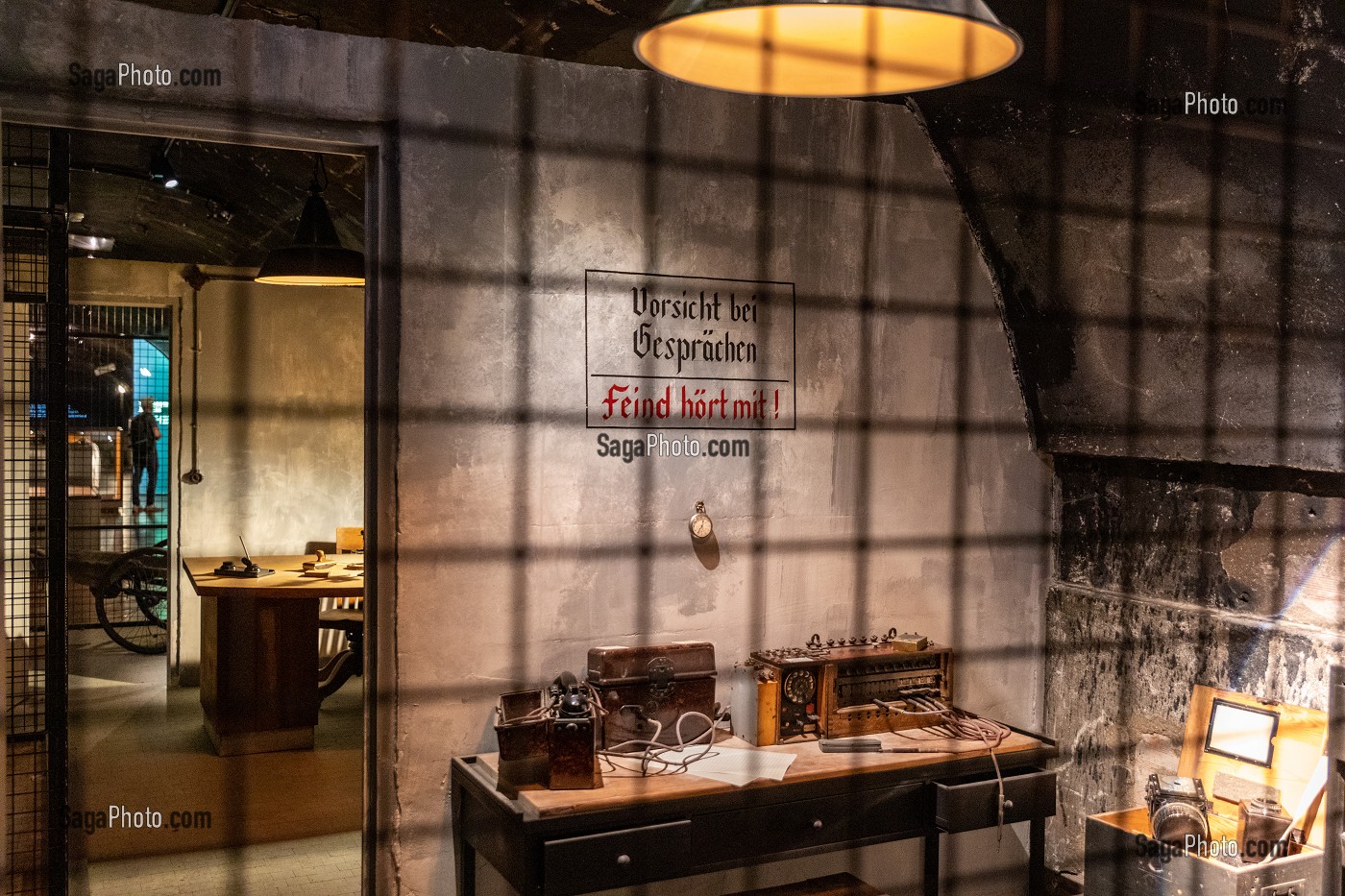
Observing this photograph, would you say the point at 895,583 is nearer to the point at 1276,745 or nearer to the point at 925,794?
the point at 925,794

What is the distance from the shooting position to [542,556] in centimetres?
375

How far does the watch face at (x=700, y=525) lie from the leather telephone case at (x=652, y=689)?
41 cm

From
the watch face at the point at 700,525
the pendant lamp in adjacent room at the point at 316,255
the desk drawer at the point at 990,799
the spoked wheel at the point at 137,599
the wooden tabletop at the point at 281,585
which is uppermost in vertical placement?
the pendant lamp in adjacent room at the point at 316,255

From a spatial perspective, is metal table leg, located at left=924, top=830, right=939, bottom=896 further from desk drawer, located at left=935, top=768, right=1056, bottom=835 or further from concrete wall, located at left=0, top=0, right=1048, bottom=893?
concrete wall, located at left=0, top=0, right=1048, bottom=893

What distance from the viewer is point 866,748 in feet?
12.0

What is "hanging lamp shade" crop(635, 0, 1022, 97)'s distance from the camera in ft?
6.90

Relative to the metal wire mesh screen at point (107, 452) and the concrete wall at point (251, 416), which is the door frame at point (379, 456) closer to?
the concrete wall at point (251, 416)

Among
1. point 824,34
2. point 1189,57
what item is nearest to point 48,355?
point 824,34

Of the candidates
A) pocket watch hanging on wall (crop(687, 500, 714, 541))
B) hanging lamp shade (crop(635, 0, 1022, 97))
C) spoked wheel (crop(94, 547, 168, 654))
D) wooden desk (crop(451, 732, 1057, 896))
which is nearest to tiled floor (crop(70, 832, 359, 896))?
wooden desk (crop(451, 732, 1057, 896))

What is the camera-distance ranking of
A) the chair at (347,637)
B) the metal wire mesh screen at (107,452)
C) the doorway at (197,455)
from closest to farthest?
the doorway at (197,455), the chair at (347,637), the metal wire mesh screen at (107,452)

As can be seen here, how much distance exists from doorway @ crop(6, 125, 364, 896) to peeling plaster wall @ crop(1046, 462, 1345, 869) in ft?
11.4

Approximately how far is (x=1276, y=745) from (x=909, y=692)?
1.15 m

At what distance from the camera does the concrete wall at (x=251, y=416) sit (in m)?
8.82

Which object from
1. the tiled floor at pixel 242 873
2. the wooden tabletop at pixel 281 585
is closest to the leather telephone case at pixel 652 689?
the tiled floor at pixel 242 873
